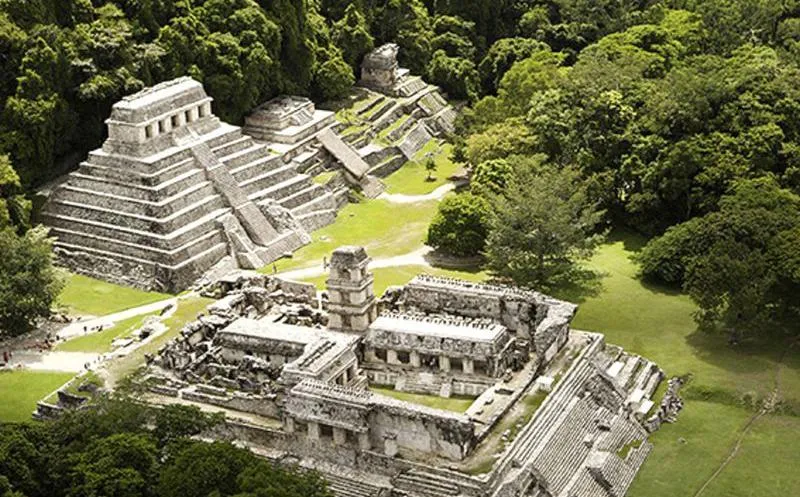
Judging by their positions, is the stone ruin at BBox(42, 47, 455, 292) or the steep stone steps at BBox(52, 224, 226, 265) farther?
the stone ruin at BBox(42, 47, 455, 292)

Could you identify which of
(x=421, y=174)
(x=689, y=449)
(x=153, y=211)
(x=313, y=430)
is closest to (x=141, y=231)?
(x=153, y=211)

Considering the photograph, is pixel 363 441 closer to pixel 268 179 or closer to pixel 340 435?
pixel 340 435

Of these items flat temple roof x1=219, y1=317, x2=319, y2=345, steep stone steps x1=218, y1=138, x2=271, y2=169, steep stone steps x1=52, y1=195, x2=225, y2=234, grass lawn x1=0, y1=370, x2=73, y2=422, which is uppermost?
steep stone steps x1=218, y1=138, x2=271, y2=169

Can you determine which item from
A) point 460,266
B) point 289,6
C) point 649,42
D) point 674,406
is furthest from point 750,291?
point 289,6

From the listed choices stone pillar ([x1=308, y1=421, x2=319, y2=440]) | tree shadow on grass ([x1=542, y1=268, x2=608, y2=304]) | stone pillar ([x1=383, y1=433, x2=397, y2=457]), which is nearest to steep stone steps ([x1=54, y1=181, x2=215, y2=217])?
tree shadow on grass ([x1=542, y1=268, x2=608, y2=304])

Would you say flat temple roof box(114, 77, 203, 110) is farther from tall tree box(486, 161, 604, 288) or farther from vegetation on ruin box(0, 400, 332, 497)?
vegetation on ruin box(0, 400, 332, 497)

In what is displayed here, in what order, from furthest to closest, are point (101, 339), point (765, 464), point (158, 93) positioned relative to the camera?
point (158, 93) < point (101, 339) < point (765, 464)

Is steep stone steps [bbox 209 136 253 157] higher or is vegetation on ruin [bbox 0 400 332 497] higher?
steep stone steps [bbox 209 136 253 157]

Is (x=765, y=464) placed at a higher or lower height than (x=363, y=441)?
lower
